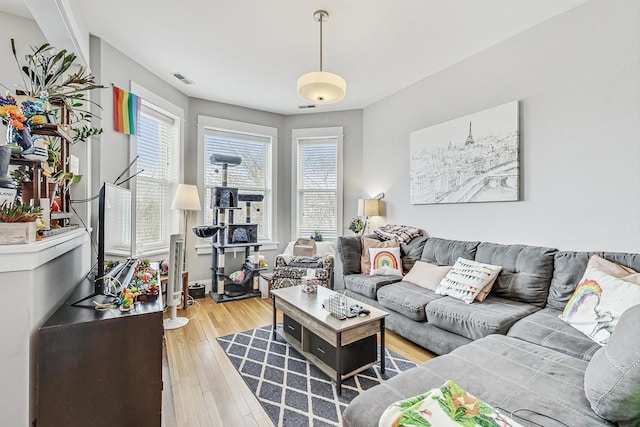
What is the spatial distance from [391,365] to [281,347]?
0.96 meters

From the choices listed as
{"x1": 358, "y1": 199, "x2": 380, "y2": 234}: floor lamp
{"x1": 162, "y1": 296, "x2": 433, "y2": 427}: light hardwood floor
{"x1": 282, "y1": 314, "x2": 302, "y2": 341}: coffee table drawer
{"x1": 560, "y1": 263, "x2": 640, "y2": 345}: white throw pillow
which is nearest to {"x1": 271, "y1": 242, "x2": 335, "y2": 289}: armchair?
{"x1": 162, "y1": 296, "x2": 433, "y2": 427}: light hardwood floor

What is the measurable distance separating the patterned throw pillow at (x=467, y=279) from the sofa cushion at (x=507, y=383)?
0.70 m

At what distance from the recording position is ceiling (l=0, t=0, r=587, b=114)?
A: 7.47ft

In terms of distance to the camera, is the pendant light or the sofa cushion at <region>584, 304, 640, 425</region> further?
the pendant light

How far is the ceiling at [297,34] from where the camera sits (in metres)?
2.28

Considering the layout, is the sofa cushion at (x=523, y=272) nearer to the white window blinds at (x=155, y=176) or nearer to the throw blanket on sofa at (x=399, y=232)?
the throw blanket on sofa at (x=399, y=232)

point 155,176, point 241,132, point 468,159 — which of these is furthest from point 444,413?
point 241,132

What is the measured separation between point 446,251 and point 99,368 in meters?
2.94

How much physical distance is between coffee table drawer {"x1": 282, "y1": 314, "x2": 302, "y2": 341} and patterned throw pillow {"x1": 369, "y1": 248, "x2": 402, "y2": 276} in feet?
3.71

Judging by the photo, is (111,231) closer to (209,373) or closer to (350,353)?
(209,373)

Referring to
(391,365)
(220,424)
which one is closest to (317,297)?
(391,365)

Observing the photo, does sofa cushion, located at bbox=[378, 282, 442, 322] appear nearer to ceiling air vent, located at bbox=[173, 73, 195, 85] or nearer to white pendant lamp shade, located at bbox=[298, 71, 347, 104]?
white pendant lamp shade, located at bbox=[298, 71, 347, 104]

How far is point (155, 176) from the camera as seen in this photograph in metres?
3.62

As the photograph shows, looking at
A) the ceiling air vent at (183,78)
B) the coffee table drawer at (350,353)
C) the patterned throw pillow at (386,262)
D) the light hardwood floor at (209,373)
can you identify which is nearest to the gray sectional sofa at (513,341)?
the patterned throw pillow at (386,262)
